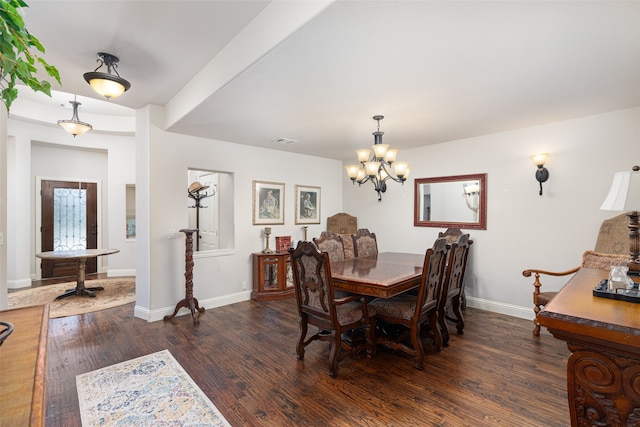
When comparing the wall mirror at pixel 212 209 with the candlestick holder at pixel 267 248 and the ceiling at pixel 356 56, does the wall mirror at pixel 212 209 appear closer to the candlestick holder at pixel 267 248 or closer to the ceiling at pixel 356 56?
the candlestick holder at pixel 267 248

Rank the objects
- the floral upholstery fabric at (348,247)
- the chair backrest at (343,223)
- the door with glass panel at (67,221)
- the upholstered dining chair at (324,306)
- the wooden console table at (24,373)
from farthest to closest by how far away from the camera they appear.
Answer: the door with glass panel at (67,221), the chair backrest at (343,223), the floral upholstery fabric at (348,247), the upholstered dining chair at (324,306), the wooden console table at (24,373)

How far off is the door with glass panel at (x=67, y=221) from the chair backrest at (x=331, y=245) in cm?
580

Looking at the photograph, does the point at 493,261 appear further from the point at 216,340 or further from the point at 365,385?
the point at 216,340

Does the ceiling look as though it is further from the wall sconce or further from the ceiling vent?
the ceiling vent

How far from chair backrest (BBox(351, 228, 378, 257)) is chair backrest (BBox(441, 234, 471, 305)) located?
1354 mm

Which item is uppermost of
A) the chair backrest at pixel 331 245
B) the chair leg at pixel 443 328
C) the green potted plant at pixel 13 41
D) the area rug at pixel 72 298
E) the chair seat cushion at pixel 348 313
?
the green potted plant at pixel 13 41

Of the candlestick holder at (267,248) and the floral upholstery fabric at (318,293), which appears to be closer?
the floral upholstery fabric at (318,293)

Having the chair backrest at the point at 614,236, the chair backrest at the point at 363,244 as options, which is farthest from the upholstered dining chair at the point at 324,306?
the chair backrest at the point at 614,236

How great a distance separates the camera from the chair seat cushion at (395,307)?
2713mm

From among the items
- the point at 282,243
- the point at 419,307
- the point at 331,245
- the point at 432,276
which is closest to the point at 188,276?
the point at 282,243

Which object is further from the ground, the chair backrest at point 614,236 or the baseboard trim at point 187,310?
the chair backrest at point 614,236

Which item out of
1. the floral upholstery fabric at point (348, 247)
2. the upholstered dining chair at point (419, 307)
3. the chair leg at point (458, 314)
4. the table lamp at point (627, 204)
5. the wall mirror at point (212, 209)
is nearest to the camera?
the table lamp at point (627, 204)

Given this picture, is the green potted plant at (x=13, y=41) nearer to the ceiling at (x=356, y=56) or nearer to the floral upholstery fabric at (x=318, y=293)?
the ceiling at (x=356, y=56)

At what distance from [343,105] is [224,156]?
233cm
